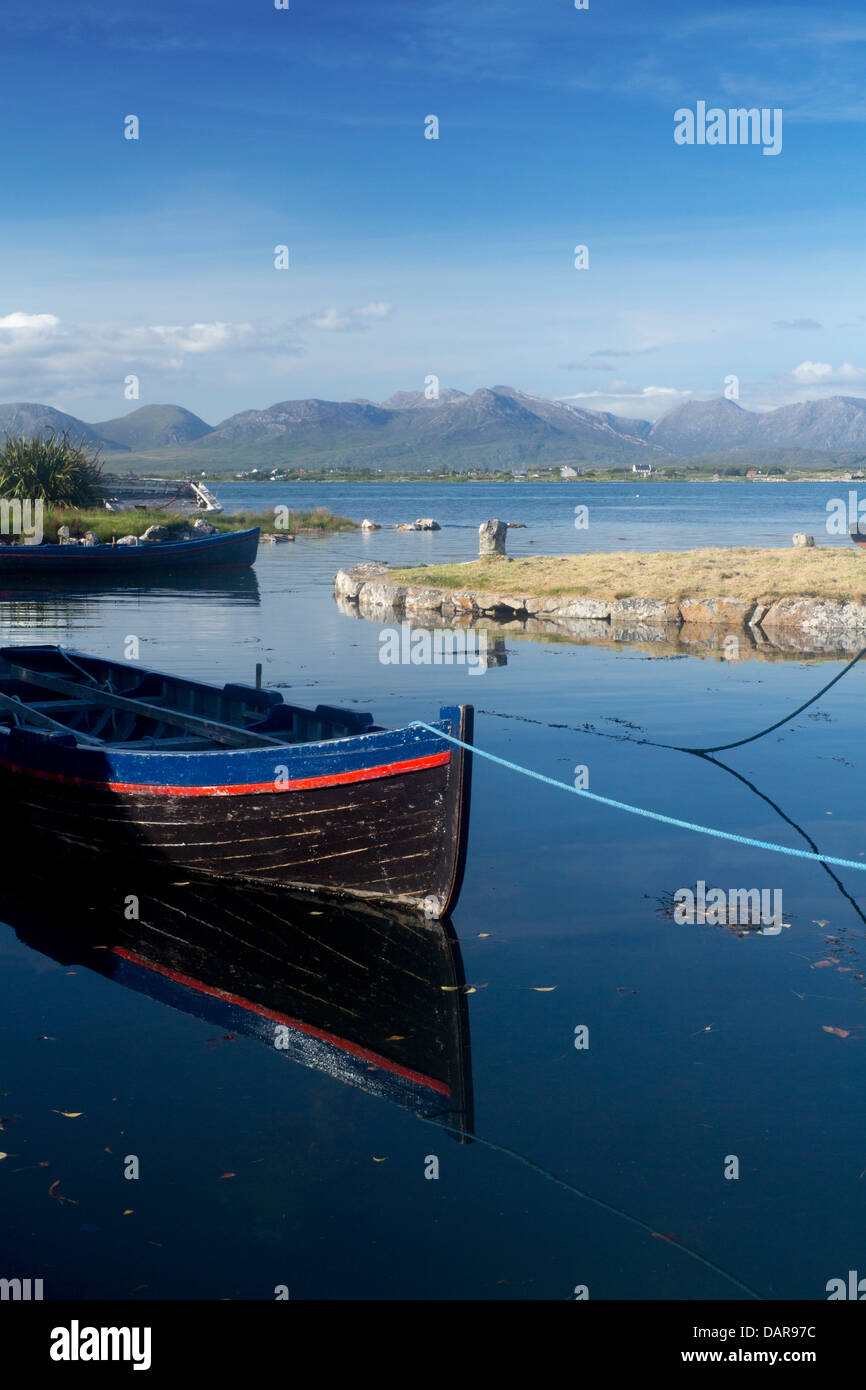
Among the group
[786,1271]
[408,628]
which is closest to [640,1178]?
[786,1271]

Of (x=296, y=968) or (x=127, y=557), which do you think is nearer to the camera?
(x=296, y=968)

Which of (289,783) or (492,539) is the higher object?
(492,539)

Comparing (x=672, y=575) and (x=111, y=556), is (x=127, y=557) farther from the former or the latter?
(x=672, y=575)

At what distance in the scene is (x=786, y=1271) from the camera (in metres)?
5.25

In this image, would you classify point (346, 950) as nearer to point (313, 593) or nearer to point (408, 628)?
point (408, 628)

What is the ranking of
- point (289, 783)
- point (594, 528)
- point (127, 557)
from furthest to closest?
point (594, 528), point (127, 557), point (289, 783)

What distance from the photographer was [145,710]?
13.2 meters

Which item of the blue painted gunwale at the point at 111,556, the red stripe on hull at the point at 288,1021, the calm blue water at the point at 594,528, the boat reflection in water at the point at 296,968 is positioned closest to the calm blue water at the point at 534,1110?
the boat reflection in water at the point at 296,968

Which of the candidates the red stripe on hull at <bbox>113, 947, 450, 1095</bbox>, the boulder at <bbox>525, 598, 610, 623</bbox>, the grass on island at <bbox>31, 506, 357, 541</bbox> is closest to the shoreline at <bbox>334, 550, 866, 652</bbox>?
the boulder at <bbox>525, 598, 610, 623</bbox>

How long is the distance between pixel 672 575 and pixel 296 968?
74.8 ft

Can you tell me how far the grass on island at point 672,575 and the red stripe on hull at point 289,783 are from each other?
18.9 metres

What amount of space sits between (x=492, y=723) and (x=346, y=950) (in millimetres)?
7554

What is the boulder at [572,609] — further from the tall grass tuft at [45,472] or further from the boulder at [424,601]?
the tall grass tuft at [45,472]

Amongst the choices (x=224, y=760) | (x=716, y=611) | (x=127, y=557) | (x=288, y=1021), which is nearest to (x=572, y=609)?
(x=716, y=611)
